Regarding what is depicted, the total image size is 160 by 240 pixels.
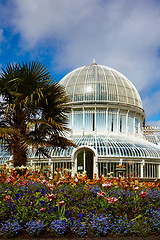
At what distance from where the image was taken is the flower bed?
6191 mm

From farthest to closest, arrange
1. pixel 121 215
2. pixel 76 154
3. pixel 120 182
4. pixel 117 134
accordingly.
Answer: pixel 117 134 → pixel 76 154 → pixel 120 182 → pixel 121 215

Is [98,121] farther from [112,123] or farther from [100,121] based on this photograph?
[112,123]

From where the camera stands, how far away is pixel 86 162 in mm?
25344

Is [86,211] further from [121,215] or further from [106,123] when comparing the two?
[106,123]

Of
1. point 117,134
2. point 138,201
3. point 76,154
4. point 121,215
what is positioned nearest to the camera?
point 121,215

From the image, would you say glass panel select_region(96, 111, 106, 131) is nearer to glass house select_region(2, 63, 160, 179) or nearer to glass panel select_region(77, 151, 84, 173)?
glass house select_region(2, 63, 160, 179)

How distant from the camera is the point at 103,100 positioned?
101 feet

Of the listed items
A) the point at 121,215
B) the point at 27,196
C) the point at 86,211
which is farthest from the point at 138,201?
the point at 27,196

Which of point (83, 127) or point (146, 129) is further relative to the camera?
point (146, 129)

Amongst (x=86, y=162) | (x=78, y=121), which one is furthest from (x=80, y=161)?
(x=78, y=121)

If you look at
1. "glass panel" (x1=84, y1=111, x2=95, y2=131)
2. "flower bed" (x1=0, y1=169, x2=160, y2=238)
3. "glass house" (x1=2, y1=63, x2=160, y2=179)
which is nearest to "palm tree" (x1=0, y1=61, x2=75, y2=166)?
"flower bed" (x1=0, y1=169, x2=160, y2=238)

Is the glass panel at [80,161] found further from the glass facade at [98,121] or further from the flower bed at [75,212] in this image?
the flower bed at [75,212]

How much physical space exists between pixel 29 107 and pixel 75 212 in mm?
7007

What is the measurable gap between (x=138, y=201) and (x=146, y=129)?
30980 mm
